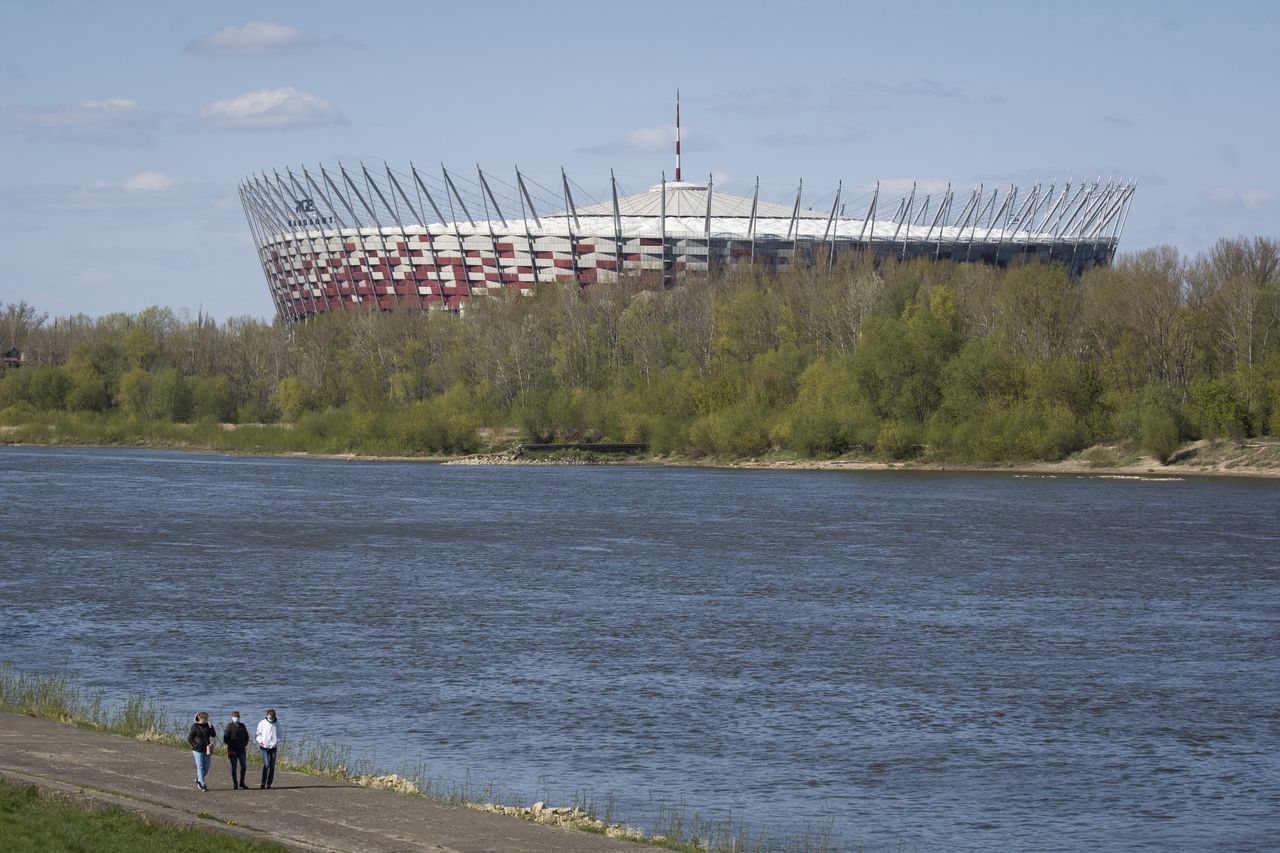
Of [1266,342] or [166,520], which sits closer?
[166,520]

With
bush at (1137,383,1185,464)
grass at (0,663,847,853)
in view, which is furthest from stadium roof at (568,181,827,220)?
grass at (0,663,847,853)

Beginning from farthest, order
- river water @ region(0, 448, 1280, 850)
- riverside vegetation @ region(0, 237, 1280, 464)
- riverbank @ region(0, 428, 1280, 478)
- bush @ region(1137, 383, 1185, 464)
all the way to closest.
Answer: riverside vegetation @ region(0, 237, 1280, 464)
bush @ region(1137, 383, 1185, 464)
riverbank @ region(0, 428, 1280, 478)
river water @ region(0, 448, 1280, 850)

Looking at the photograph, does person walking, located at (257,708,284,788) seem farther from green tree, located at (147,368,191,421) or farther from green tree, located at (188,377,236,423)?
green tree, located at (147,368,191,421)

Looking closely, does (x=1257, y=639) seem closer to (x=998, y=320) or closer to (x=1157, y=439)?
(x=1157, y=439)

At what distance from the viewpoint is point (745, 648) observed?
20359 mm

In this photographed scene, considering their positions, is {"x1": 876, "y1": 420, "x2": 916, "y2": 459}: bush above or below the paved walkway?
above

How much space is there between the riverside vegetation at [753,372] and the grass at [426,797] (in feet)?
147

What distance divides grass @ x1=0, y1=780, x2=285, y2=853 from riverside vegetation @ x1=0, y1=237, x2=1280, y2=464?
4879 centimetres

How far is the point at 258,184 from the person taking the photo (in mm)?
103062

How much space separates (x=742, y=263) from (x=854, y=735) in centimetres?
6132

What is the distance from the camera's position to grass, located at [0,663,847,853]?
11141mm

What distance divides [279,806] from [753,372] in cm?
5388

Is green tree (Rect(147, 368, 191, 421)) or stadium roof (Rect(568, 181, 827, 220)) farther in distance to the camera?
stadium roof (Rect(568, 181, 827, 220))

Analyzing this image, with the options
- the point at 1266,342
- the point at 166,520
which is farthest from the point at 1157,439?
A: the point at 166,520
